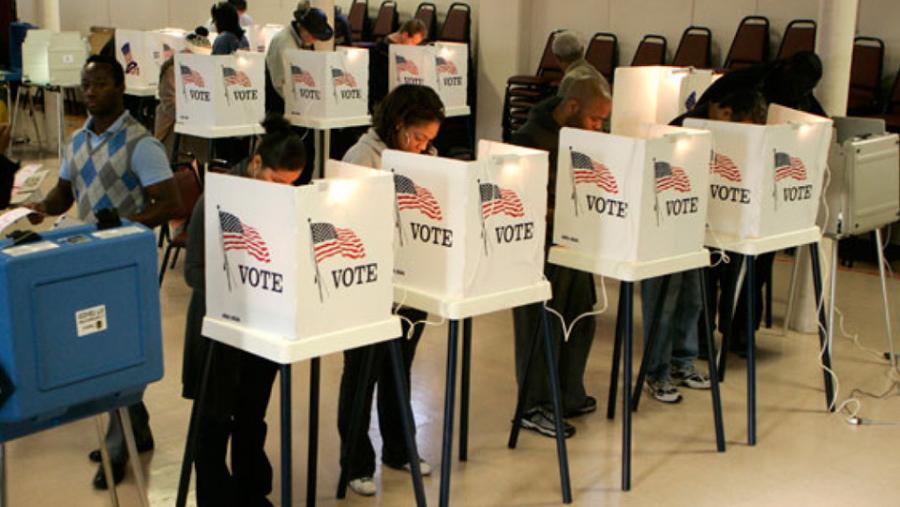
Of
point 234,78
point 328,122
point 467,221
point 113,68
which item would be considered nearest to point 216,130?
point 234,78

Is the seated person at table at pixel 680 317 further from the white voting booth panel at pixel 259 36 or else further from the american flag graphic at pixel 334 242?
→ the white voting booth panel at pixel 259 36

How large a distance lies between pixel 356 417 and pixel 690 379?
1970 millimetres

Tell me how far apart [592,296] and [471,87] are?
6.78 m

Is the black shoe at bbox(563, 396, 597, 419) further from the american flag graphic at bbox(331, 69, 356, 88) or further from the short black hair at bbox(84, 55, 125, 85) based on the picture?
the american flag graphic at bbox(331, 69, 356, 88)

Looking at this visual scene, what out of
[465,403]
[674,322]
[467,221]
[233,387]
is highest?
[467,221]

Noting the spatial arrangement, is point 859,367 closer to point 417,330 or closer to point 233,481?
point 417,330

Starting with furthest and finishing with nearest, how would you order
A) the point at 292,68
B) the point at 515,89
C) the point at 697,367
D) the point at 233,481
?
1. the point at 515,89
2. the point at 292,68
3. the point at 697,367
4. the point at 233,481

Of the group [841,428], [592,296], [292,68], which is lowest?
[841,428]

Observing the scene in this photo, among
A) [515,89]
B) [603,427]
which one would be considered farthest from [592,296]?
[515,89]

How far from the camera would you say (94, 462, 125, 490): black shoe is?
3939 mm

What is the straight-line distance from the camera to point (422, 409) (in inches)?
186

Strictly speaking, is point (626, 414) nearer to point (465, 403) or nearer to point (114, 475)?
point (465, 403)

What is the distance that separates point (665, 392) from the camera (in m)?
4.91

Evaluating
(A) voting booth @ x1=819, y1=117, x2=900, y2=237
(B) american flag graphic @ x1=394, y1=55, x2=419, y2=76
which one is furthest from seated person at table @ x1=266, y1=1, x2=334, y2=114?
(A) voting booth @ x1=819, y1=117, x2=900, y2=237
